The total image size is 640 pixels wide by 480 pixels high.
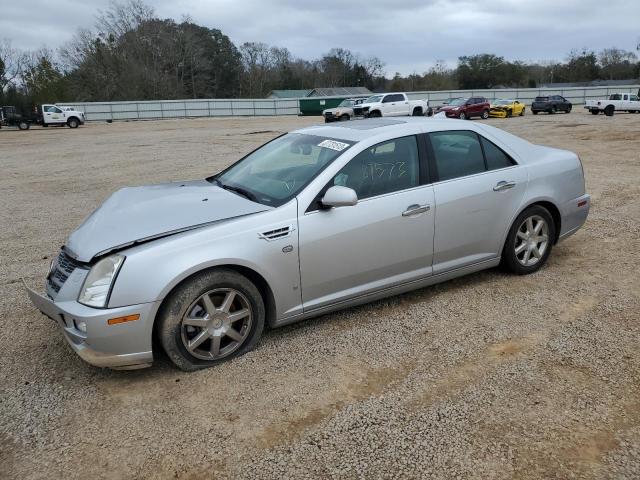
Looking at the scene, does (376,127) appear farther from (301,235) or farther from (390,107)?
(390,107)

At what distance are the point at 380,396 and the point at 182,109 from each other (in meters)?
50.1

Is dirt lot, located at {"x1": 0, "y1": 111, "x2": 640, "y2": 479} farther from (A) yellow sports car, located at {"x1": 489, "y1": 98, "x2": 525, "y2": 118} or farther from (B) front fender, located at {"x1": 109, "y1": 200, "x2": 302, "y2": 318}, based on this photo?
(A) yellow sports car, located at {"x1": 489, "y1": 98, "x2": 525, "y2": 118}

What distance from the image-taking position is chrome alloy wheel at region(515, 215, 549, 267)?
15.2ft

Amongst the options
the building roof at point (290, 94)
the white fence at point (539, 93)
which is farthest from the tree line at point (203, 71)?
the white fence at point (539, 93)

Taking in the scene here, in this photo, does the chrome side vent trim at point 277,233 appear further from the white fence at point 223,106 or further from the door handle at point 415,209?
the white fence at point 223,106

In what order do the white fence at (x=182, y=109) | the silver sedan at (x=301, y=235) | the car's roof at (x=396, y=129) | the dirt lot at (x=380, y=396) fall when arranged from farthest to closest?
1. the white fence at (x=182, y=109)
2. the car's roof at (x=396, y=129)
3. the silver sedan at (x=301, y=235)
4. the dirt lot at (x=380, y=396)

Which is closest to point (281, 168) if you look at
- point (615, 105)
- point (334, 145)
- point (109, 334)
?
point (334, 145)

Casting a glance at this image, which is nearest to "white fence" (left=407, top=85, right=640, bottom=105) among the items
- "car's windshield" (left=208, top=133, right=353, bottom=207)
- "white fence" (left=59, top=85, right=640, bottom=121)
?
"white fence" (left=59, top=85, right=640, bottom=121)

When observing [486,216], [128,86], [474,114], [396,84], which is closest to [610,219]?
[486,216]

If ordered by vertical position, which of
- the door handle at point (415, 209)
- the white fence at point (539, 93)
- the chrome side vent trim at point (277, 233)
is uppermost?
the white fence at point (539, 93)

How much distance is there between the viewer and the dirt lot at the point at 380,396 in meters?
2.47

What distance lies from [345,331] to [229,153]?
13529 mm

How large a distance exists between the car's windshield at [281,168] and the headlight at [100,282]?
1108 millimetres

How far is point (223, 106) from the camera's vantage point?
4994cm
